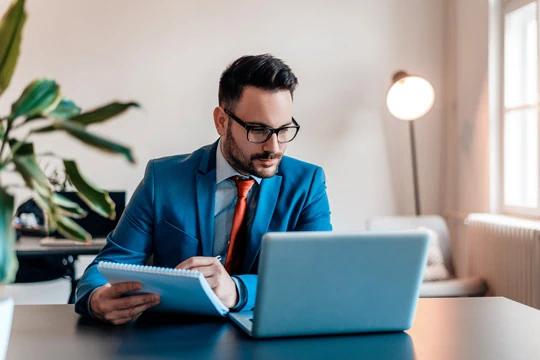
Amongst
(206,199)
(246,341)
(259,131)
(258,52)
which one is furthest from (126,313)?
(258,52)

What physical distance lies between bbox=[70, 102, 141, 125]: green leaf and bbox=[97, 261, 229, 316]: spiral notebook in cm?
45

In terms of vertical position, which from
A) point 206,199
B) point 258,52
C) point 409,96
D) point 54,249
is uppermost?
point 258,52

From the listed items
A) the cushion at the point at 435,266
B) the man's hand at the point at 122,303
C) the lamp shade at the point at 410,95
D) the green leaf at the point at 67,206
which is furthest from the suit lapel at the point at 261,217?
the lamp shade at the point at 410,95

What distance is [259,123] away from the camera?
1.88 meters

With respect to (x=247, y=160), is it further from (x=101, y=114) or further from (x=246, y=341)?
(x=101, y=114)

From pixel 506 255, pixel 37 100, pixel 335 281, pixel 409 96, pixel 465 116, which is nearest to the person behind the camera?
pixel 37 100

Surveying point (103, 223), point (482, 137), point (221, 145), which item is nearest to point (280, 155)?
point (221, 145)

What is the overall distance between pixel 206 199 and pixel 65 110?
3.13 ft

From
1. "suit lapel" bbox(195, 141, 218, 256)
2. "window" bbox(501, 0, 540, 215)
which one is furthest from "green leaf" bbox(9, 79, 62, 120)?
"window" bbox(501, 0, 540, 215)

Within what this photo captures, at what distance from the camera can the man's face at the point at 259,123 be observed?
188cm

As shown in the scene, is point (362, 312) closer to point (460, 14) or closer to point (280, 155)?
point (280, 155)

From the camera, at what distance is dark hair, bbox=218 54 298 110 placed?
1907mm

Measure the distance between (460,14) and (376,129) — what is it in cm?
100

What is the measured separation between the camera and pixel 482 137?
4.37 metres
